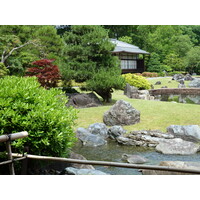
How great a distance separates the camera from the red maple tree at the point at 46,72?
972 centimetres

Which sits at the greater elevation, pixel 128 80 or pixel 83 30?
pixel 83 30

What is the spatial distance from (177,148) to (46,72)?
6263 mm

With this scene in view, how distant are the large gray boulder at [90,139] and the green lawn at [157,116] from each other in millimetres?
860

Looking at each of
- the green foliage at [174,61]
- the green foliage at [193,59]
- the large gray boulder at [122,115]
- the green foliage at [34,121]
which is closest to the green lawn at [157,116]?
the large gray boulder at [122,115]

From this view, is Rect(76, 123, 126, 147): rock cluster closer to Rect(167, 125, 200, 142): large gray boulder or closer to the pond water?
the pond water

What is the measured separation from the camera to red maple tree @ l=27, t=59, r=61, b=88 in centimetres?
972

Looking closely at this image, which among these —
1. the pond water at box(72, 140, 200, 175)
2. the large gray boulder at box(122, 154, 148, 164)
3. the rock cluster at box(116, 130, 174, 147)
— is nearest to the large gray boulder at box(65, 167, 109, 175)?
the pond water at box(72, 140, 200, 175)

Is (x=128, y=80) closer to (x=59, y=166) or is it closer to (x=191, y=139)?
(x=191, y=139)

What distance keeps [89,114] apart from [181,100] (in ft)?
25.0

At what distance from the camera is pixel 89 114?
25.7 feet

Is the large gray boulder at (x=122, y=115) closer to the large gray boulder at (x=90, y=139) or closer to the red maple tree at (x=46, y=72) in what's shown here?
the large gray boulder at (x=90, y=139)

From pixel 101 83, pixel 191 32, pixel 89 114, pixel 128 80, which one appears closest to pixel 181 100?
pixel 128 80

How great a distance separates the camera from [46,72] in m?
9.80

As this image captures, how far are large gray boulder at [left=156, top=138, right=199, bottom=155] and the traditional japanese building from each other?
1407 centimetres
